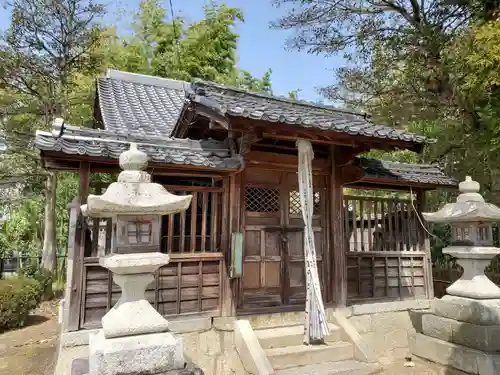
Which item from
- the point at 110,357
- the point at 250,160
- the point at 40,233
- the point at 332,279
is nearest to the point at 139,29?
the point at 40,233

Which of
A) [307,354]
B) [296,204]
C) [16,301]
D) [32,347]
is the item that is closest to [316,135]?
[296,204]

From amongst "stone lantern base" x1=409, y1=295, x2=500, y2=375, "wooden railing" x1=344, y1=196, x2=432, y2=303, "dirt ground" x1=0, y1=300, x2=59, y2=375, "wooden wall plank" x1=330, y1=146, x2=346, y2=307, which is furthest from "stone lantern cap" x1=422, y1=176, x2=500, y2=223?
"dirt ground" x1=0, y1=300, x2=59, y2=375

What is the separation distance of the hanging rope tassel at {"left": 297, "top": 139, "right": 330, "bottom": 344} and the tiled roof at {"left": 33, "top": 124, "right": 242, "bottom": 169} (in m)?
1.13

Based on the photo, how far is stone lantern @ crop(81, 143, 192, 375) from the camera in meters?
3.53

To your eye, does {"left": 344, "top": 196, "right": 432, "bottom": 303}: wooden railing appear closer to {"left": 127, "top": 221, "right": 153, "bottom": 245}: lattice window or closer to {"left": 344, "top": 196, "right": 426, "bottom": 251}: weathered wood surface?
{"left": 344, "top": 196, "right": 426, "bottom": 251}: weathered wood surface

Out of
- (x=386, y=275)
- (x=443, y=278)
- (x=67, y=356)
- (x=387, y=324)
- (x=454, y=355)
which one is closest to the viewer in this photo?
(x=67, y=356)

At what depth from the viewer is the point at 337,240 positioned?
691cm

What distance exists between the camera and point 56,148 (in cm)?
480

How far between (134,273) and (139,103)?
7728 millimetres

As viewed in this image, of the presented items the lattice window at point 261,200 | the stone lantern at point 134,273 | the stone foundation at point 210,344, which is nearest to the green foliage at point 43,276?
the stone foundation at point 210,344

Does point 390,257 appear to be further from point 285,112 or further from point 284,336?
point 285,112

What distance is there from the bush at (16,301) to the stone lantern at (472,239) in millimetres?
9958

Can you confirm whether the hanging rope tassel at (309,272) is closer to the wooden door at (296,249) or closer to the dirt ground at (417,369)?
the wooden door at (296,249)

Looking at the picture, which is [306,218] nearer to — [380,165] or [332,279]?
[332,279]
